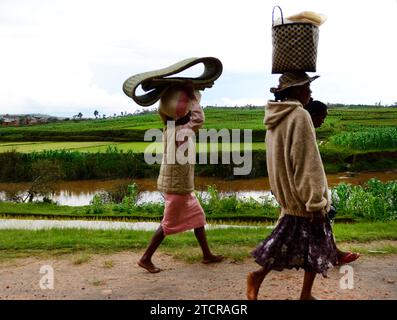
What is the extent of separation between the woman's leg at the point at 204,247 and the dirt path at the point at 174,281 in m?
0.09

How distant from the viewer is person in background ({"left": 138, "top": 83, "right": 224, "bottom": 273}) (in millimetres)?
4809

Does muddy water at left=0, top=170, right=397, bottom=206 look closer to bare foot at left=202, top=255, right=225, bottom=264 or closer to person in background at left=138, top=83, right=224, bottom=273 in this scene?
bare foot at left=202, top=255, right=225, bottom=264

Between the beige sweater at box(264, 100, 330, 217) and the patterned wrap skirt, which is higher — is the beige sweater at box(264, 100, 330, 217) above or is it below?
above

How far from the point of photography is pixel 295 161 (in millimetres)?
3555

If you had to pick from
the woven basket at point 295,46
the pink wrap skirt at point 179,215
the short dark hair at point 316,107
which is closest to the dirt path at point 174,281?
the pink wrap skirt at point 179,215

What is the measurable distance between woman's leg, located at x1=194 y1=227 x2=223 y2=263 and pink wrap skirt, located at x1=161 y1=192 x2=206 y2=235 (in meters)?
0.09

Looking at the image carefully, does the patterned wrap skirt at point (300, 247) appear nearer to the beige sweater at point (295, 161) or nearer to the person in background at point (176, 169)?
the beige sweater at point (295, 161)

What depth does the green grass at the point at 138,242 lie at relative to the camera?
5586mm

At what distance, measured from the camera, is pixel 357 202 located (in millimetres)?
9562

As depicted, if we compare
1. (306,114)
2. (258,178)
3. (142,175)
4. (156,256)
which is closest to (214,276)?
(156,256)

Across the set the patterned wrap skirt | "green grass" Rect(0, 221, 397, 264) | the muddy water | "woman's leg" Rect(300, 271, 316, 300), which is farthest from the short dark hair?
the muddy water

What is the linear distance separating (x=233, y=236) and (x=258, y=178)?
38.2ft

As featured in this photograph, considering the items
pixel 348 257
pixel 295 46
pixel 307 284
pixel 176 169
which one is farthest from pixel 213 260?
pixel 295 46

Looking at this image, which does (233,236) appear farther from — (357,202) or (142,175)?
(142,175)
